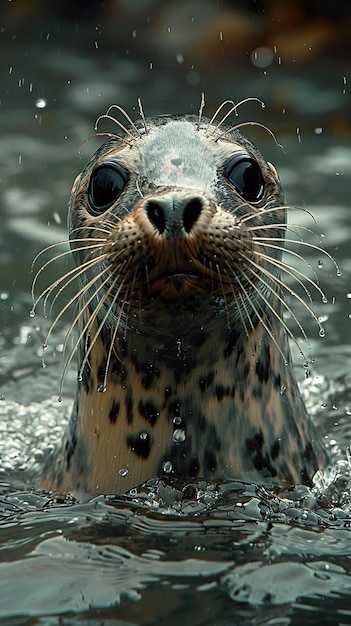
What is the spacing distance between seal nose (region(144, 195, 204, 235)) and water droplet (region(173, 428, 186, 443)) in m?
0.81

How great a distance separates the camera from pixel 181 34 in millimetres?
10352

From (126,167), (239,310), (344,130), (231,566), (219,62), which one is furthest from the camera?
(219,62)

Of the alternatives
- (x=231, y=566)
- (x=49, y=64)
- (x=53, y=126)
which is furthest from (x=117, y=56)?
(x=231, y=566)

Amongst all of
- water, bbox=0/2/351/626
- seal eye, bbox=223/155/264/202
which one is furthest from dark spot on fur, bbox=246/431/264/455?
seal eye, bbox=223/155/264/202

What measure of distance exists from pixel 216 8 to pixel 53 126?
2.33 meters

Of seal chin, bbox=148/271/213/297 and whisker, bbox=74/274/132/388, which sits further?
whisker, bbox=74/274/132/388

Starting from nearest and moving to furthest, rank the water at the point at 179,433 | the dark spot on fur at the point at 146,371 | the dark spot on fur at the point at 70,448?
1. the water at the point at 179,433
2. the dark spot on fur at the point at 146,371
3. the dark spot on fur at the point at 70,448

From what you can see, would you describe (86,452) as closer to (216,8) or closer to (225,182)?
Result: (225,182)

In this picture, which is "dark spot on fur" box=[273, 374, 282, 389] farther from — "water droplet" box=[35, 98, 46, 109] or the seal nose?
"water droplet" box=[35, 98, 46, 109]

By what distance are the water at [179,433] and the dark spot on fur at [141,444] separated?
0.12m

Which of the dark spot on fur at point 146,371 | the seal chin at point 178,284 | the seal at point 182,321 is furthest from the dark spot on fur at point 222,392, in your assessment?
the seal chin at point 178,284

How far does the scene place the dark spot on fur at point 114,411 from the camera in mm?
3996

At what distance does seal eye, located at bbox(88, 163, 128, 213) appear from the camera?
400 cm

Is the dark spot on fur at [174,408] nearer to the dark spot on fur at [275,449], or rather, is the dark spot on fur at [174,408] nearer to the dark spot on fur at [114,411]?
the dark spot on fur at [114,411]
